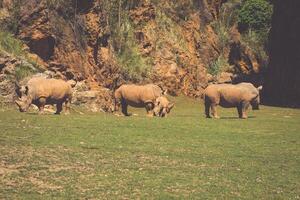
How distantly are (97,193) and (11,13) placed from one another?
113 feet

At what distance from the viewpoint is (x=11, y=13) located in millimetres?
43375

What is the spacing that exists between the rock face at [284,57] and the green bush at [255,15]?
6.91 ft

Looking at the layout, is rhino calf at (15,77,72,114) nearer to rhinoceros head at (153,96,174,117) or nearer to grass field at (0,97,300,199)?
grass field at (0,97,300,199)

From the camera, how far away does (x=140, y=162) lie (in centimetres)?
1516

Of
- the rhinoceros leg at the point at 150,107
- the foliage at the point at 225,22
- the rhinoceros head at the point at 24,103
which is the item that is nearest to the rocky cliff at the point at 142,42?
the foliage at the point at 225,22

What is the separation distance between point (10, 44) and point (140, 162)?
2886cm

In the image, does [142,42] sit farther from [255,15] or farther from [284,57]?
[284,57]

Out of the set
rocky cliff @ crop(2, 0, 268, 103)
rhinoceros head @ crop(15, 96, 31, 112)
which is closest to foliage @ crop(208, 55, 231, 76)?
rocky cliff @ crop(2, 0, 268, 103)

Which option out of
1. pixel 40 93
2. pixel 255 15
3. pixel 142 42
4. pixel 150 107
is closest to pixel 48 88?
pixel 40 93

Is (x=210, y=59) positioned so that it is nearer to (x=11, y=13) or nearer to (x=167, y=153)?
(x=11, y=13)

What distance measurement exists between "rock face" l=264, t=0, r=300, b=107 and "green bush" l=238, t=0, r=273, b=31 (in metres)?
2.11

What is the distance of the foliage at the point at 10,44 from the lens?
4047cm

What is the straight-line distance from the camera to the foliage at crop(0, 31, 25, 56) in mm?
40475

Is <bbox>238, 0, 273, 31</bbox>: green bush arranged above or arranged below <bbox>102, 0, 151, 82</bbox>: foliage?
above
